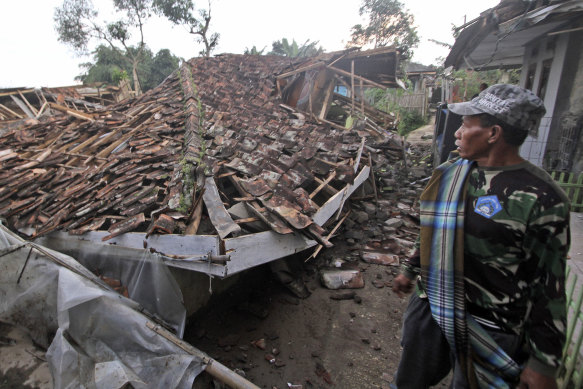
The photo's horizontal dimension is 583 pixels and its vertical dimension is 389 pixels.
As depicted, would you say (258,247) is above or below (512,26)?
below

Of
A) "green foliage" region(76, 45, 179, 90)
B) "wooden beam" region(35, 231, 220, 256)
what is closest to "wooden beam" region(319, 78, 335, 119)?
"wooden beam" region(35, 231, 220, 256)

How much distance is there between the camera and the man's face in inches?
54.5

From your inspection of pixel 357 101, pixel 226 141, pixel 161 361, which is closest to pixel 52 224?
pixel 161 361

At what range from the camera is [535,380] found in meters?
1.24

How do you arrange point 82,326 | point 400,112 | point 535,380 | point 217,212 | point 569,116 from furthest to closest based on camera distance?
point 400,112
point 569,116
point 217,212
point 82,326
point 535,380

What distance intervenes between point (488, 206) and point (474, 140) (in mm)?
329

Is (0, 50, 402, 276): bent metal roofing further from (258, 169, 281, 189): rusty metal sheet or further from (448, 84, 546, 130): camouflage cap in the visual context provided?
(448, 84, 546, 130): camouflage cap

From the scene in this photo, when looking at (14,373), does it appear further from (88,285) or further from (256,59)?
(256,59)

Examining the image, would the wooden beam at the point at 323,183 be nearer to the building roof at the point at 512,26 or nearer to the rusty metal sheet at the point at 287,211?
the rusty metal sheet at the point at 287,211

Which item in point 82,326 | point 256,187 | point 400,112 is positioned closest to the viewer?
point 82,326

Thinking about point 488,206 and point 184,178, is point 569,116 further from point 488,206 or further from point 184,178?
point 184,178

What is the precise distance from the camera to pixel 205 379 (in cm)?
256

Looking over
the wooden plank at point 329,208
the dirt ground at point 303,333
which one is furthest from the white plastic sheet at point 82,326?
the wooden plank at point 329,208

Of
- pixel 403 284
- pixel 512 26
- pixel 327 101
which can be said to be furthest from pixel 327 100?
pixel 403 284
